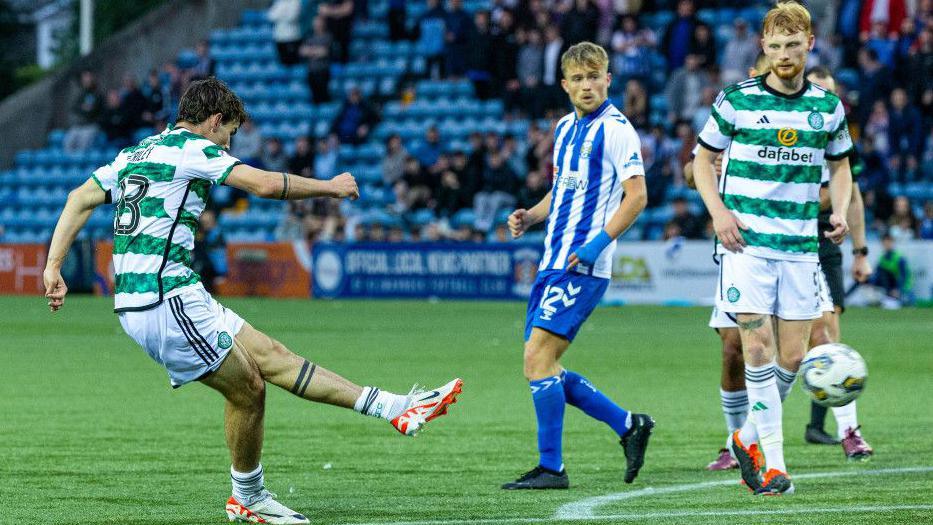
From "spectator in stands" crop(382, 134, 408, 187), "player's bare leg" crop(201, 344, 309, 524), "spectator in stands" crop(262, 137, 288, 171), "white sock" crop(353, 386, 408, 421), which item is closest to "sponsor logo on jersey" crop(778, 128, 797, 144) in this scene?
"white sock" crop(353, 386, 408, 421)

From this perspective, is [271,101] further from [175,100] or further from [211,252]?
[211,252]

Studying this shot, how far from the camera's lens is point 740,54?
24.4m

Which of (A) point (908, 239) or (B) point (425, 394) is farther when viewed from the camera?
(A) point (908, 239)

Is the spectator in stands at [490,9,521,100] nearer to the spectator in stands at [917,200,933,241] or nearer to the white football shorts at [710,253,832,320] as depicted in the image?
the spectator in stands at [917,200,933,241]

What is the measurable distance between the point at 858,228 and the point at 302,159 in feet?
68.6

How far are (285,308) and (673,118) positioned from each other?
7.04 metres

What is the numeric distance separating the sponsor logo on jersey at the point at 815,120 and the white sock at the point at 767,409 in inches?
43.9

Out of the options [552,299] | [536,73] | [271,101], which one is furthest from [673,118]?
[552,299]

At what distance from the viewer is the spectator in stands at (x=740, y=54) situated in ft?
80.1

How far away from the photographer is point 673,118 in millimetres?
25359

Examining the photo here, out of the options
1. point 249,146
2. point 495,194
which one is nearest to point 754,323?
point 495,194

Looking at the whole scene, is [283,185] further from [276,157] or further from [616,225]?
[276,157]

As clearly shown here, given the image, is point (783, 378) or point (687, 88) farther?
point (687, 88)

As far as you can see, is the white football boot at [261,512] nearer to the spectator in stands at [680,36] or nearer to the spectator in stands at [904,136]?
the spectator in stands at [904,136]
